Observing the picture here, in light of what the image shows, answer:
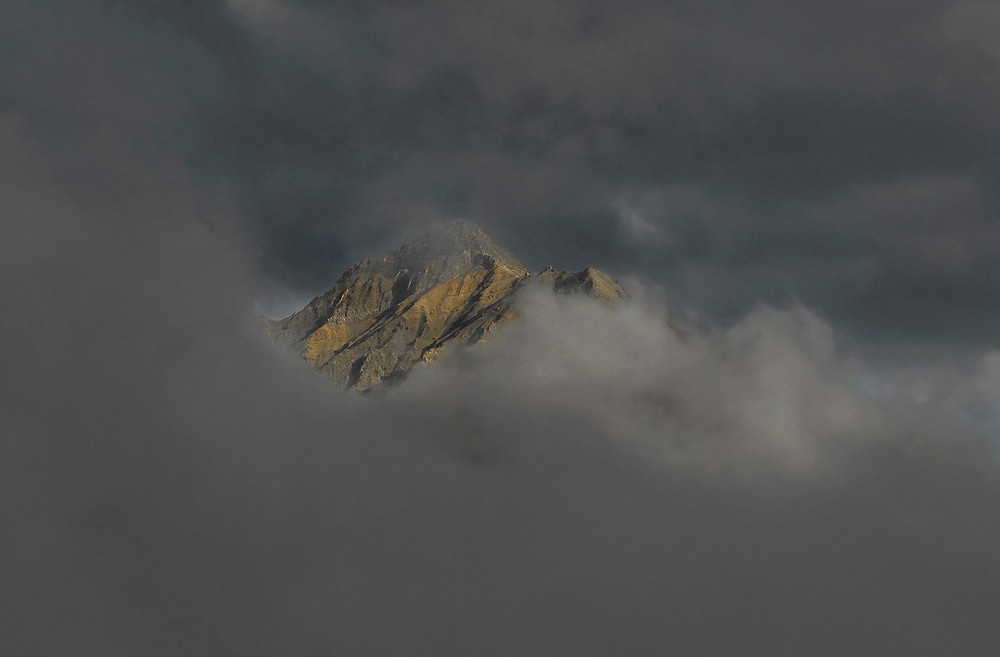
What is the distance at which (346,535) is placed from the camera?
39250mm

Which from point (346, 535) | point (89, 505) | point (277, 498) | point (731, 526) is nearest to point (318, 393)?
point (346, 535)

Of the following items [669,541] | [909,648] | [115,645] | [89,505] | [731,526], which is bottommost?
[115,645]

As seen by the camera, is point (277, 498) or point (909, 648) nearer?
point (277, 498)

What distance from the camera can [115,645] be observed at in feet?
83.1

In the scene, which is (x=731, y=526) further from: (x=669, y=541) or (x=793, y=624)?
(x=793, y=624)

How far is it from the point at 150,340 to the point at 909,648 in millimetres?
117722

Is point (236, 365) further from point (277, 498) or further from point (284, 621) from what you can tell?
point (284, 621)

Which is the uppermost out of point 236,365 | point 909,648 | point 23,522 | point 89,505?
point 909,648

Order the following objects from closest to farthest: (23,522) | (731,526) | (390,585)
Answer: (23,522), (390,585), (731,526)

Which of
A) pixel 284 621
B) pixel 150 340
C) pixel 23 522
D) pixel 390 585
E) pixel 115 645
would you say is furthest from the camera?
pixel 390 585

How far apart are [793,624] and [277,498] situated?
8014 centimetres

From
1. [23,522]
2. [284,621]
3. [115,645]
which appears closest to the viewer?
[23,522]

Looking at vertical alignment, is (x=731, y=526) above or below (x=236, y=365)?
above

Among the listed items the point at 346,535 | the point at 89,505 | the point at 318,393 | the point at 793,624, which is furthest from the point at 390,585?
the point at 793,624
